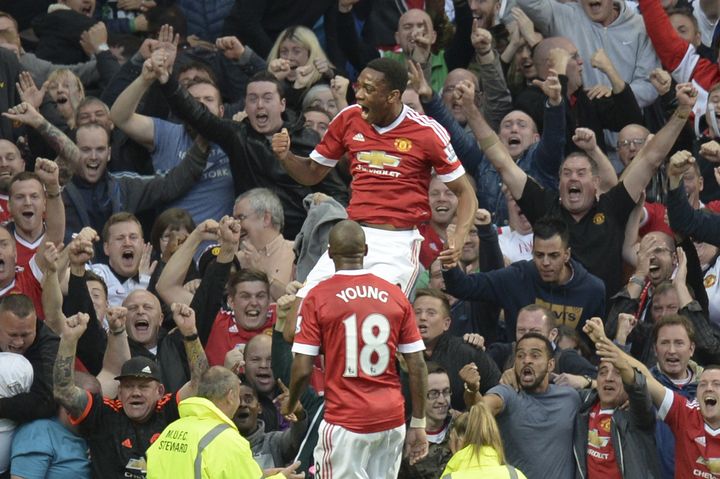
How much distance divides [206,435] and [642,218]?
19.5ft

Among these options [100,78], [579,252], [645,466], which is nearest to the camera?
[645,466]

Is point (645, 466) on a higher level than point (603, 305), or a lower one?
lower

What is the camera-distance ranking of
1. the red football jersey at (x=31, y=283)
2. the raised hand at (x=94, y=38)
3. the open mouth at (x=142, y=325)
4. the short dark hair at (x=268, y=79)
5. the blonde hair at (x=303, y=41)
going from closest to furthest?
the open mouth at (x=142, y=325), the red football jersey at (x=31, y=283), the short dark hair at (x=268, y=79), the blonde hair at (x=303, y=41), the raised hand at (x=94, y=38)

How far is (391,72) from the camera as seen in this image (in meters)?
11.6

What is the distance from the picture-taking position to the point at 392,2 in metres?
19.5

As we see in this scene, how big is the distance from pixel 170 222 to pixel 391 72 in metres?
4.59

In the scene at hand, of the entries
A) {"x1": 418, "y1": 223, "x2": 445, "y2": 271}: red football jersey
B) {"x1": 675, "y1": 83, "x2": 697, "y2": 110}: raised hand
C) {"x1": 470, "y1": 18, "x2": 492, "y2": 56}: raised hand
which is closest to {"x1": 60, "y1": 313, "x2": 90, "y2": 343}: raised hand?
{"x1": 418, "y1": 223, "x2": 445, "y2": 271}: red football jersey

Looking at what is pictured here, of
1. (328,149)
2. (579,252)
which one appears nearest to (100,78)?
(579,252)

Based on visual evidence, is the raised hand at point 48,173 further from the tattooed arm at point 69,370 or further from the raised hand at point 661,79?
the raised hand at point 661,79

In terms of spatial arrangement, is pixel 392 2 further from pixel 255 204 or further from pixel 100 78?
pixel 255 204

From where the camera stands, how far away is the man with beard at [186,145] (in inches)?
650

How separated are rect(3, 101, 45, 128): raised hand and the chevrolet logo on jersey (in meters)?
4.95

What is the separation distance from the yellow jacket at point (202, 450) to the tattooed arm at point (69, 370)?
58.3 inches

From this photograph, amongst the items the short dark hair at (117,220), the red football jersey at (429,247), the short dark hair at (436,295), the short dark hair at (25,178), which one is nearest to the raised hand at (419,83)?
the red football jersey at (429,247)
